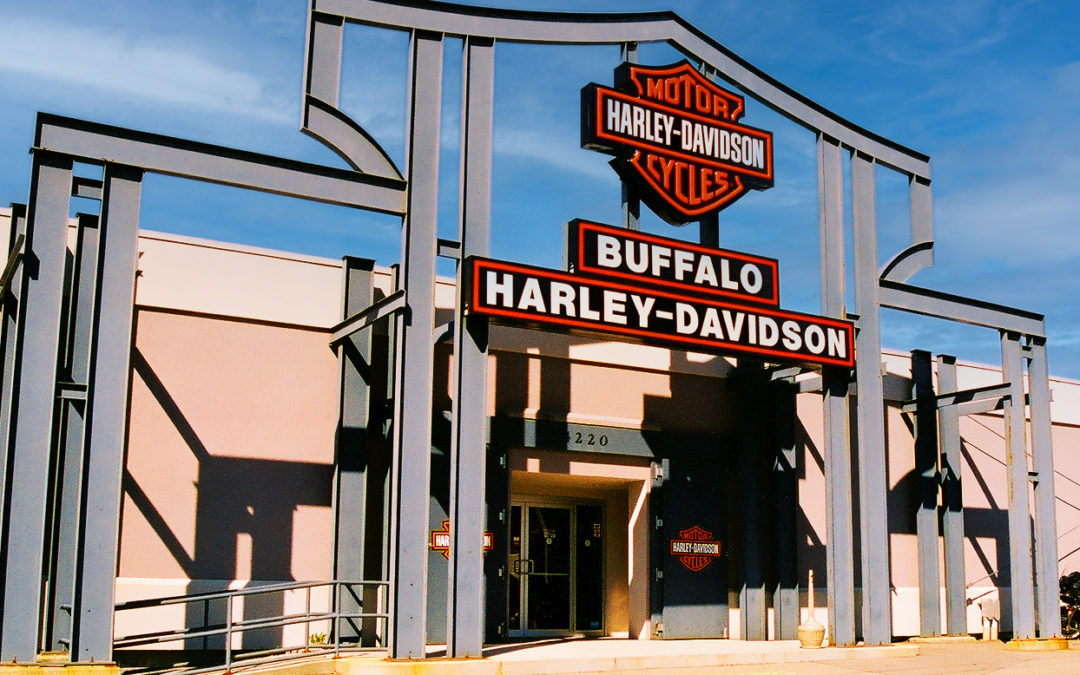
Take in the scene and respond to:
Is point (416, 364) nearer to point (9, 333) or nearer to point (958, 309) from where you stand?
point (9, 333)

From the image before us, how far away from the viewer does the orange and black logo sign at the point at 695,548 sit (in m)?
20.6

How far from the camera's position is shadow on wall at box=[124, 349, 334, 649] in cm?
1705

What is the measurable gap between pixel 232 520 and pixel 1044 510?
14.3m

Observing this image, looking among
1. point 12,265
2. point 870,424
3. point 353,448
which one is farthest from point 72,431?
point 870,424

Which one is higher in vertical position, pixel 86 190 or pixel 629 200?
pixel 629 200

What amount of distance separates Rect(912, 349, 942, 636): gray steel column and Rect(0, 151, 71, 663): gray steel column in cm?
1627

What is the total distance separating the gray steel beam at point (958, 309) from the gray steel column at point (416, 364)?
864cm

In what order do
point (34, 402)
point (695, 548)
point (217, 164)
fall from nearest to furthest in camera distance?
point (34, 402), point (217, 164), point (695, 548)

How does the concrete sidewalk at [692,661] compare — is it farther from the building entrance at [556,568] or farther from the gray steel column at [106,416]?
the gray steel column at [106,416]

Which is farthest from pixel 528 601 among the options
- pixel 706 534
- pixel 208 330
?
pixel 208 330

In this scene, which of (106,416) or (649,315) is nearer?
(106,416)

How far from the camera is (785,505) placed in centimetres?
2134

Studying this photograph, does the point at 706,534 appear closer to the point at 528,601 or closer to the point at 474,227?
the point at 528,601

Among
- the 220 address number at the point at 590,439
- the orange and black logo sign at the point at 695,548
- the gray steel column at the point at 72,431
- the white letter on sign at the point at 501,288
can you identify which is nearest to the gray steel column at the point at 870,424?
the orange and black logo sign at the point at 695,548
